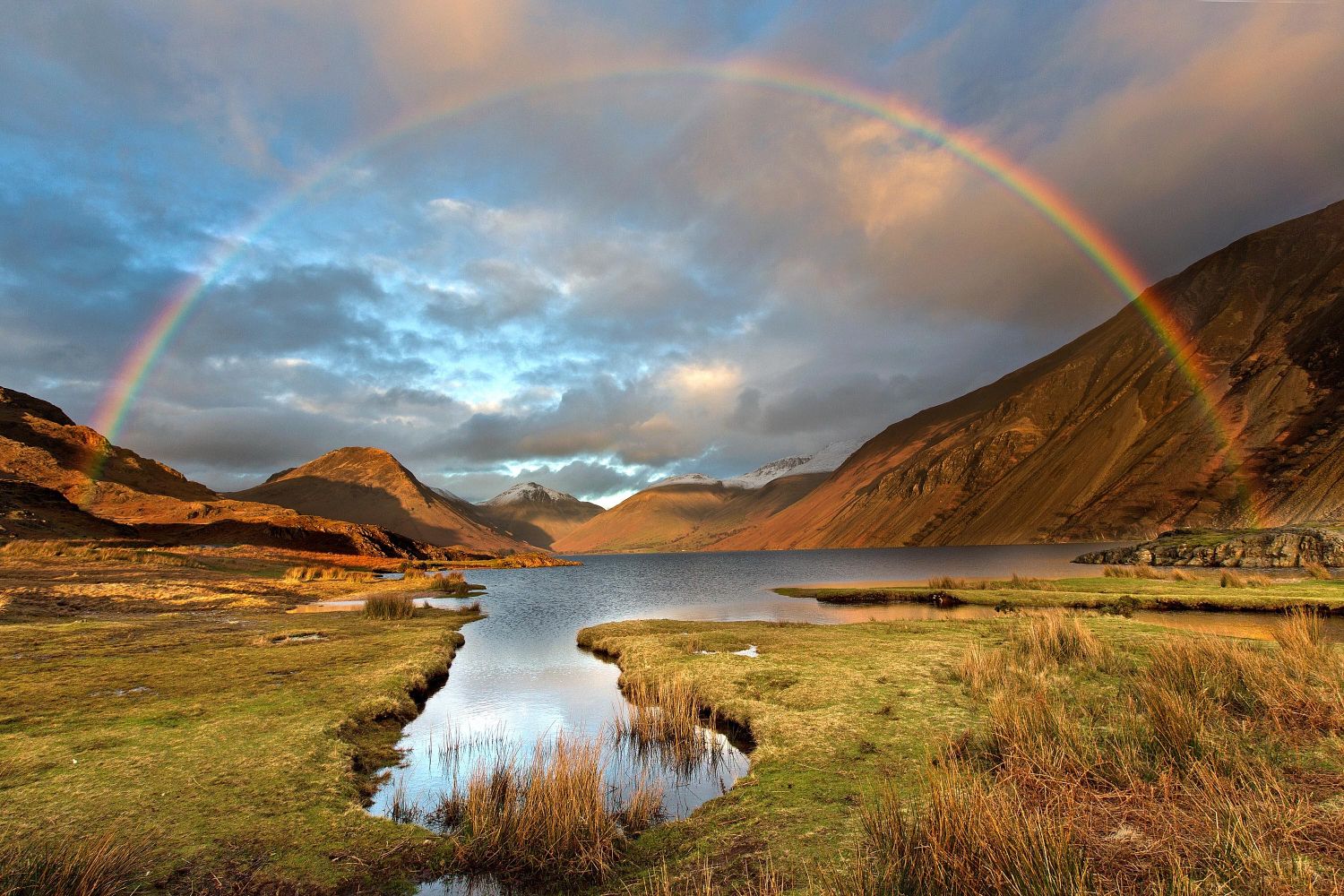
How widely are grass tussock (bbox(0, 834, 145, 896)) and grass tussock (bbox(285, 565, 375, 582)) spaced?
198ft

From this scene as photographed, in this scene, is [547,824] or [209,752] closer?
[547,824]

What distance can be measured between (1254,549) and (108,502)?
6620 inches

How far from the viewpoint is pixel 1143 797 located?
831 centimetres

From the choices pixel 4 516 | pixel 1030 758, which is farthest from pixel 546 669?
pixel 4 516

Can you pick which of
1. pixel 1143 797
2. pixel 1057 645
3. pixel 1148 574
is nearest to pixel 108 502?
pixel 1057 645

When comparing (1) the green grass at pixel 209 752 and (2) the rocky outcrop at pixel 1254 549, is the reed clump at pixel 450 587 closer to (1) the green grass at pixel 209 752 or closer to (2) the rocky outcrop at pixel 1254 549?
(1) the green grass at pixel 209 752

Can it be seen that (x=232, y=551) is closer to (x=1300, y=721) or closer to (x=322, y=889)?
(x=322, y=889)

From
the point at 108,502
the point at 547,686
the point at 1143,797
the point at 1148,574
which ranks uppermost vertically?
the point at 108,502

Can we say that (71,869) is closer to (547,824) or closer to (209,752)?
(547,824)

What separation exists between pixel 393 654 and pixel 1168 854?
85.4ft

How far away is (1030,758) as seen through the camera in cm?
994

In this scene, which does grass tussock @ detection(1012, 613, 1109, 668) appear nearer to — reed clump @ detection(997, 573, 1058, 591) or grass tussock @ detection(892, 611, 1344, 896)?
grass tussock @ detection(892, 611, 1344, 896)

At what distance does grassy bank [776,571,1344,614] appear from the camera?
3381cm

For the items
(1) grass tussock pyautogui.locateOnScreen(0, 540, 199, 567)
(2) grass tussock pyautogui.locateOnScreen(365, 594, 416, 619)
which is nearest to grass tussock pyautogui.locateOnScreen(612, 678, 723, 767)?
(2) grass tussock pyautogui.locateOnScreen(365, 594, 416, 619)
